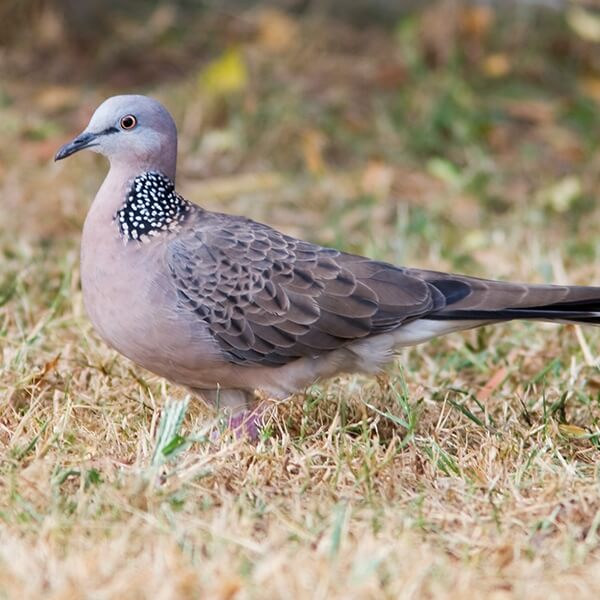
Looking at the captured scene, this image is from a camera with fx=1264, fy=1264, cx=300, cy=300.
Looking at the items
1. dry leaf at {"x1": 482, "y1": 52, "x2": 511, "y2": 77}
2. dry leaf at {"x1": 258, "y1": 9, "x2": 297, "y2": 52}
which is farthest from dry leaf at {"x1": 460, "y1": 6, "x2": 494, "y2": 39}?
dry leaf at {"x1": 258, "y1": 9, "x2": 297, "y2": 52}

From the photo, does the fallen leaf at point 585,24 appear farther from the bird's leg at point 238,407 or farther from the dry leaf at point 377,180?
the bird's leg at point 238,407

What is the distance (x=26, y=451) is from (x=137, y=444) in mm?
327

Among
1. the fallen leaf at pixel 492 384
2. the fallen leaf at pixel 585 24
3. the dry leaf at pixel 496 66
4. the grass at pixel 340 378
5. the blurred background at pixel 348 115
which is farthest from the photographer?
the dry leaf at pixel 496 66

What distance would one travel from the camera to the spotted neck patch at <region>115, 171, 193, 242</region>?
425cm

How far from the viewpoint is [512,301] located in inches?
167

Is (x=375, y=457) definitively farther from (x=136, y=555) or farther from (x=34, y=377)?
(x=34, y=377)

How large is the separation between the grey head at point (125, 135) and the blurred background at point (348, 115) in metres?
1.79

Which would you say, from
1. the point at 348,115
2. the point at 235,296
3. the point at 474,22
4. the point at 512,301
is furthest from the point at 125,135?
the point at 474,22

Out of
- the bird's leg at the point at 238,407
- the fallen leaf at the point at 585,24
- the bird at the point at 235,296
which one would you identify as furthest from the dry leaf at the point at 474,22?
the bird's leg at the point at 238,407

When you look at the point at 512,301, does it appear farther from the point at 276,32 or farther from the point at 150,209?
the point at 276,32

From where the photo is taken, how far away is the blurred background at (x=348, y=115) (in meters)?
6.70

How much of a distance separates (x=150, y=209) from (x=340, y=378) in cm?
106

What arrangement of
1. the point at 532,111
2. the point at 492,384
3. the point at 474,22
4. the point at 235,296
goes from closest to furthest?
the point at 235,296 < the point at 492,384 < the point at 532,111 < the point at 474,22

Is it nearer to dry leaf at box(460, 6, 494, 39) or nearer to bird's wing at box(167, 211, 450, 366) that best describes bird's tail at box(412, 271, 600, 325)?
bird's wing at box(167, 211, 450, 366)
